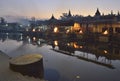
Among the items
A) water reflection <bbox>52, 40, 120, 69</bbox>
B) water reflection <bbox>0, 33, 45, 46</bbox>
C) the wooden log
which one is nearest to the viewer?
the wooden log

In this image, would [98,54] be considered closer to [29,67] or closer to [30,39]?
[29,67]

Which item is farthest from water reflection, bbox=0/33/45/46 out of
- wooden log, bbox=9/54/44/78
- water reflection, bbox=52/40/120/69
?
wooden log, bbox=9/54/44/78

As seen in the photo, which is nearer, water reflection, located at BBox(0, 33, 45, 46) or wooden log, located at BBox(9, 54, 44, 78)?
wooden log, located at BBox(9, 54, 44, 78)

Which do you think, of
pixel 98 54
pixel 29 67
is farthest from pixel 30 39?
pixel 29 67

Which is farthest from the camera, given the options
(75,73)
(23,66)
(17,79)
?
(75,73)

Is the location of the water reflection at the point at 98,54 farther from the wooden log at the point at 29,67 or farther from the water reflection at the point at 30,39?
the water reflection at the point at 30,39

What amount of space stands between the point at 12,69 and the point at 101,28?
39.8 m

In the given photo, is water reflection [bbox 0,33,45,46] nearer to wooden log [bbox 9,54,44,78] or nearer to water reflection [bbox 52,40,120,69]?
water reflection [bbox 52,40,120,69]

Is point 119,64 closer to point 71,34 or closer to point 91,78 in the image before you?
point 91,78

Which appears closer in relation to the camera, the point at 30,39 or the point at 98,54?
the point at 98,54

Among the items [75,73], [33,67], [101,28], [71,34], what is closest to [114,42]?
[101,28]

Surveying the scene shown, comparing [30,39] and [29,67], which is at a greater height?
[29,67]

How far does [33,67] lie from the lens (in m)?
12.4

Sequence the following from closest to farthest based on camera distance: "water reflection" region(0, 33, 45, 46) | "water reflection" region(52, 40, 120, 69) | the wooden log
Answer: the wooden log < "water reflection" region(52, 40, 120, 69) < "water reflection" region(0, 33, 45, 46)
